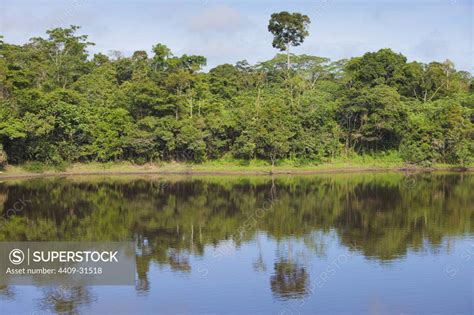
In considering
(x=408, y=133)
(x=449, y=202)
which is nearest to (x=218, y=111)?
(x=408, y=133)

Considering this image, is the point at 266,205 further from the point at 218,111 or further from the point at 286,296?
the point at 218,111

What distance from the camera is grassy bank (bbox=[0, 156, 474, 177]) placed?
4075cm

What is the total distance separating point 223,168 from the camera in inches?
1655

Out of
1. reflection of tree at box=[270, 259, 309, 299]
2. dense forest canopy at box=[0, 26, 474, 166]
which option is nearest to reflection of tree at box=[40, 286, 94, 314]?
reflection of tree at box=[270, 259, 309, 299]

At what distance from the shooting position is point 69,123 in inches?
1550

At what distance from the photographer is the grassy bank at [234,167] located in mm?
40750

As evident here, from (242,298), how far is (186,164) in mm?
29025

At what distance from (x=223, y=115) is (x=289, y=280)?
2915 cm

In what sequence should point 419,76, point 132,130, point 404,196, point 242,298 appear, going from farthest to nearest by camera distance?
point 419,76, point 132,130, point 404,196, point 242,298
